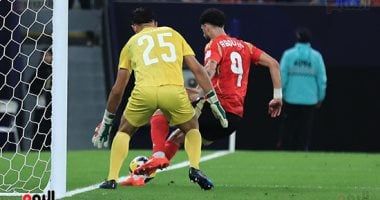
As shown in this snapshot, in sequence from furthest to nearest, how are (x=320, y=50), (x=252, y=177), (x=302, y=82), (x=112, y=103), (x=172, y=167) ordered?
(x=320, y=50), (x=302, y=82), (x=172, y=167), (x=252, y=177), (x=112, y=103)

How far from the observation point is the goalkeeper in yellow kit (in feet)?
35.6

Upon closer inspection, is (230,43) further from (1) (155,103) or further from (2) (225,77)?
(1) (155,103)

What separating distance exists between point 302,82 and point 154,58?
8.53 metres

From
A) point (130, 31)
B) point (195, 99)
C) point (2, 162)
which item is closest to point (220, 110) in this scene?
point (195, 99)

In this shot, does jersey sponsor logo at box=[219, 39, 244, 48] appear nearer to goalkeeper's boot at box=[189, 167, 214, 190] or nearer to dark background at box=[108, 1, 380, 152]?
goalkeeper's boot at box=[189, 167, 214, 190]

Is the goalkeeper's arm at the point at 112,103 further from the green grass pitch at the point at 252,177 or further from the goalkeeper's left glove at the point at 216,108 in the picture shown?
the goalkeeper's left glove at the point at 216,108

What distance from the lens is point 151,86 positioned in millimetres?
10844

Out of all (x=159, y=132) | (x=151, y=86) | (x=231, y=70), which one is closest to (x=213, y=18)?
(x=231, y=70)

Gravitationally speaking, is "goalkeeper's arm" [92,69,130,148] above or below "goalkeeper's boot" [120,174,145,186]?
above

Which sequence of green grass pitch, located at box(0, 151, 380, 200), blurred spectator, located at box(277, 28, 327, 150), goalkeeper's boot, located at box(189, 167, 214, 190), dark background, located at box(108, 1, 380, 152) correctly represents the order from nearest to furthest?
green grass pitch, located at box(0, 151, 380, 200)
goalkeeper's boot, located at box(189, 167, 214, 190)
blurred spectator, located at box(277, 28, 327, 150)
dark background, located at box(108, 1, 380, 152)

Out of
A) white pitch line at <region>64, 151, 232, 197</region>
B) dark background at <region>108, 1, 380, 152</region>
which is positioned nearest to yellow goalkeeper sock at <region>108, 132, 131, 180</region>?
white pitch line at <region>64, 151, 232, 197</region>

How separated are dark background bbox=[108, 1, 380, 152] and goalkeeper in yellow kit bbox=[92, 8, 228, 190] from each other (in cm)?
959

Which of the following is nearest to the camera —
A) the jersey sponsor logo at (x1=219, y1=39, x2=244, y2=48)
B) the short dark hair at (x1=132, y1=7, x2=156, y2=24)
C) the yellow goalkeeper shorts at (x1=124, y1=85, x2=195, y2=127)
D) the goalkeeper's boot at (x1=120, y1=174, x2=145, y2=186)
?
the yellow goalkeeper shorts at (x1=124, y1=85, x2=195, y2=127)

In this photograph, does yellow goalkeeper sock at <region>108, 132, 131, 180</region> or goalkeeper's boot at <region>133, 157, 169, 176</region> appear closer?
yellow goalkeeper sock at <region>108, 132, 131, 180</region>
